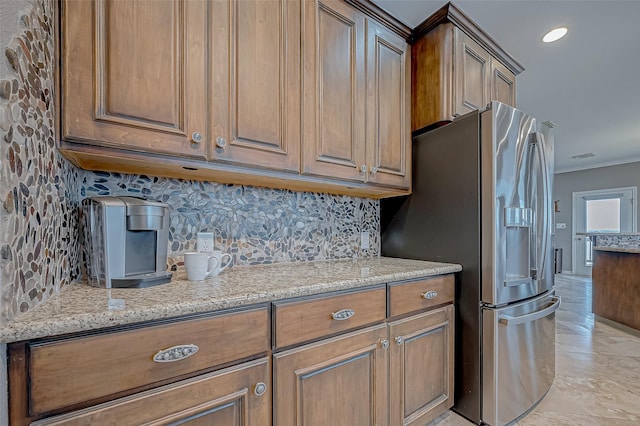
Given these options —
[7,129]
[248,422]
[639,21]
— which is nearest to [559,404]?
[248,422]

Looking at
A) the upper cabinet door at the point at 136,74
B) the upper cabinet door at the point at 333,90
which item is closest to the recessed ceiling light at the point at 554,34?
the upper cabinet door at the point at 333,90

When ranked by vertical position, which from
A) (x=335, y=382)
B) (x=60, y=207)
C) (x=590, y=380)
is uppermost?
(x=60, y=207)

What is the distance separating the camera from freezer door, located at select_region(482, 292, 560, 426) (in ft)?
5.00

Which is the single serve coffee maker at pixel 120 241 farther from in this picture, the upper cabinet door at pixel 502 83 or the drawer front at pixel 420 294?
the upper cabinet door at pixel 502 83

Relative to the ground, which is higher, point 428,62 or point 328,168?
point 428,62

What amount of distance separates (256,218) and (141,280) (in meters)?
0.70

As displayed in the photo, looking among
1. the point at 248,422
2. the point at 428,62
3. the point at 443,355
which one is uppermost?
the point at 428,62

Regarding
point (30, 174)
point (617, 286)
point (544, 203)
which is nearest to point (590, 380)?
point (544, 203)

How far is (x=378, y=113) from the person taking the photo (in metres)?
1.73

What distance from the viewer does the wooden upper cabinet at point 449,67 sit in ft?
5.86

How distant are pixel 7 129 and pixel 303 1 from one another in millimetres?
1296

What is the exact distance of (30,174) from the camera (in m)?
0.78

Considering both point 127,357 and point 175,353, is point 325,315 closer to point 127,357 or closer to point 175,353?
point 175,353

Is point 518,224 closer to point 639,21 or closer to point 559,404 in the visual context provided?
point 559,404
